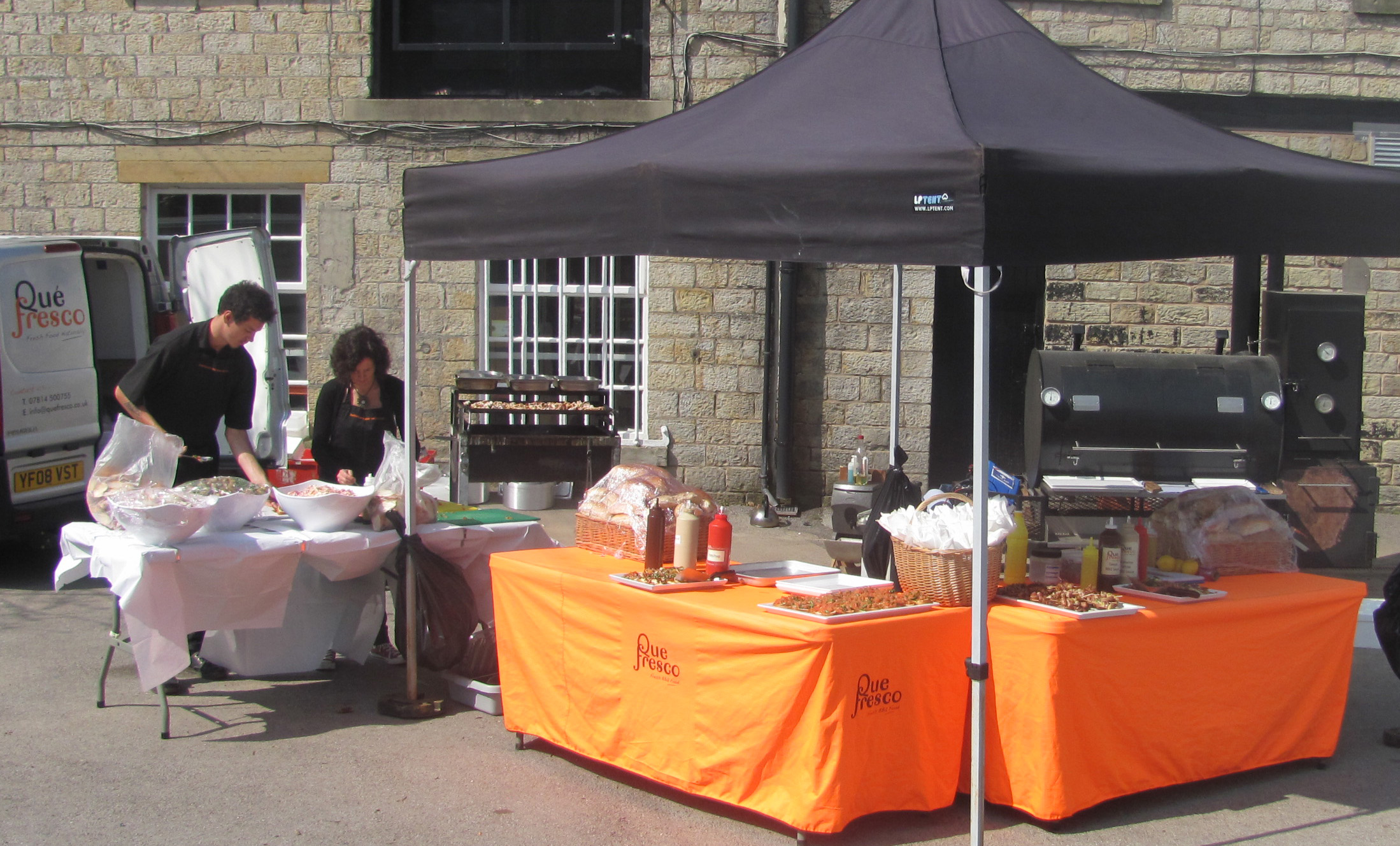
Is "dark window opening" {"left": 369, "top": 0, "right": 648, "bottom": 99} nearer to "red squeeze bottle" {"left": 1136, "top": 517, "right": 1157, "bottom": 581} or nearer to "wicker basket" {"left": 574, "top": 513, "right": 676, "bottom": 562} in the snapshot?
"wicker basket" {"left": 574, "top": 513, "right": 676, "bottom": 562}

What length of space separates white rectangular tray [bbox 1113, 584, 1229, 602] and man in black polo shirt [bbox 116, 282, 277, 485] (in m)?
3.53

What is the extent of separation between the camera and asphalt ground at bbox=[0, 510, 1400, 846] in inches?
154

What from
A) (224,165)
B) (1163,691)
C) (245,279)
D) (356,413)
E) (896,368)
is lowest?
(1163,691)

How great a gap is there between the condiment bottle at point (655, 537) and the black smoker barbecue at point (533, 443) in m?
2.79

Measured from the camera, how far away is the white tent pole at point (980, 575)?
12.2 ft

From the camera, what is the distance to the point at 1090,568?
4.33 metres

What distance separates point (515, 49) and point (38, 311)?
5.01 m

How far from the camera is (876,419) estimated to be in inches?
401

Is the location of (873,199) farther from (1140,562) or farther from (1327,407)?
(1327,407)

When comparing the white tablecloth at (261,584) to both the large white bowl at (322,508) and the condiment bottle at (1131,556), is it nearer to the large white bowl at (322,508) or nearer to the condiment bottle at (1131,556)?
the large white bowl at (322,508)

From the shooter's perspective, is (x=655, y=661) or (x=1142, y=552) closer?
(x=655, y=661)

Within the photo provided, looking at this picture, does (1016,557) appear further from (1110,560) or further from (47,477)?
(47,477)

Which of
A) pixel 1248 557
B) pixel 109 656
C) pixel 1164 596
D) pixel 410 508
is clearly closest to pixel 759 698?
pixel 1164 596

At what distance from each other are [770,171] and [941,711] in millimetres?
1841
